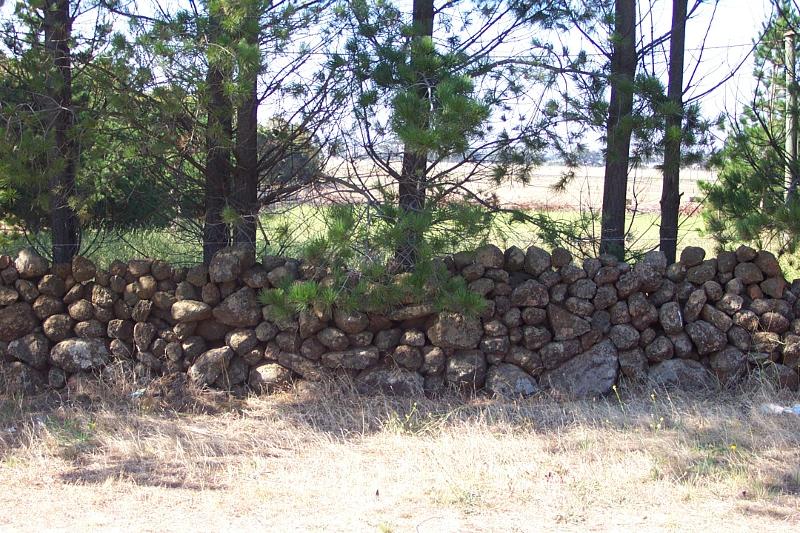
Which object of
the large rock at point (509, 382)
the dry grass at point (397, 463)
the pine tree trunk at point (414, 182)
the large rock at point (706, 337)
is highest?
the pine tree trunk at point (414, 182)

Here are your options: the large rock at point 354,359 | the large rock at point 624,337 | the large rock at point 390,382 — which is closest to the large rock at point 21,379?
the large rock at point 354,359

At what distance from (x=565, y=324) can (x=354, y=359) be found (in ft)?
5.66

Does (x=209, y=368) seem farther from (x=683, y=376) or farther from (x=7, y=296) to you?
(x=683, y=376)

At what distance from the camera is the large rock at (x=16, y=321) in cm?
695

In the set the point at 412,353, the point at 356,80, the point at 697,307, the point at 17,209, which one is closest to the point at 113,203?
the point at 17,209

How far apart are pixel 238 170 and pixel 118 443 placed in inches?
107

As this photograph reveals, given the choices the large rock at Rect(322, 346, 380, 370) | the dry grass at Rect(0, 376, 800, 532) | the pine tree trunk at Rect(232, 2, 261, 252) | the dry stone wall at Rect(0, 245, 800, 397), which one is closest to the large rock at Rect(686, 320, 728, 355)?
the dry stone wall at Rect(0, 245, 800, 397)

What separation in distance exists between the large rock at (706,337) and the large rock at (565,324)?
87 centimetres

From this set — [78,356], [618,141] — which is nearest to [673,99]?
[618,141]

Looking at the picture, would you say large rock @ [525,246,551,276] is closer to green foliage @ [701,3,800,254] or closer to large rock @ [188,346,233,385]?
green foliage @ [701,3,800,254]

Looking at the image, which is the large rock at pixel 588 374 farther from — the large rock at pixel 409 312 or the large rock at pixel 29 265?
the large rock at pixel 29 265

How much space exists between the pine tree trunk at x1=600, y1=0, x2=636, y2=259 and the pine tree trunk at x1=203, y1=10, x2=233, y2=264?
3.27 metres

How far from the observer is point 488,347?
6.80 m

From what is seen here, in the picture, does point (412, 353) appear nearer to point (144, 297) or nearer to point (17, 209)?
point (144, 297)
